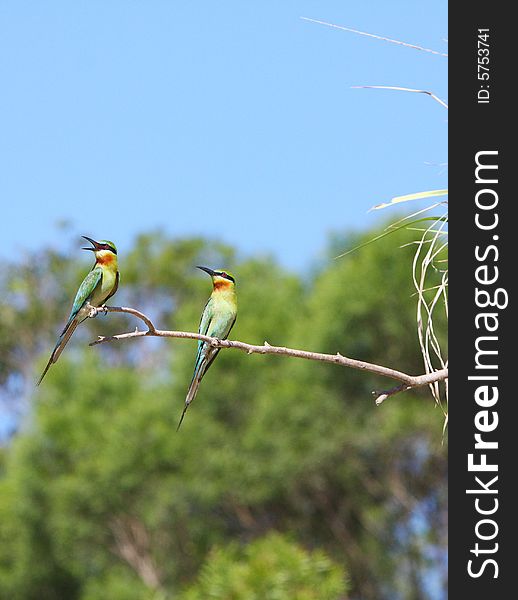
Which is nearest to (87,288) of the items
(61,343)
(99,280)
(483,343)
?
(99,280)

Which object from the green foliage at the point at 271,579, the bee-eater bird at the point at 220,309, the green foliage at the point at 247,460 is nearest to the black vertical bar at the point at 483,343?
the bee-eater bird at the point at 220,309

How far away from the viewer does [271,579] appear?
10961 mm

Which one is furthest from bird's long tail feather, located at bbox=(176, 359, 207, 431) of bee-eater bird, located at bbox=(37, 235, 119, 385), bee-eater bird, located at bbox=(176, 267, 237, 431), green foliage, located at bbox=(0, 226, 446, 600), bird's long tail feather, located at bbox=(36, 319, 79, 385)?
green foliage, located at bbox=(0, 226, 446, 600)

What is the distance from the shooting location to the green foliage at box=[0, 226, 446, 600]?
1585cm

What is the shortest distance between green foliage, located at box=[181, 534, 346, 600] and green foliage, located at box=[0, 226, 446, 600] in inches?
115

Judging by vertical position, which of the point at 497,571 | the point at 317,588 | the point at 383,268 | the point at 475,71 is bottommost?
the point at 497,571

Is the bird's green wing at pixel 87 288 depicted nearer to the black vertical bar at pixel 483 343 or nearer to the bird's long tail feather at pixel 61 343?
the bird's long tail feather at pixel 61 343

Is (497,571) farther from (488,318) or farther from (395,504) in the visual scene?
(395,504)

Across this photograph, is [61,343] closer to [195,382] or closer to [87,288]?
[195,382]

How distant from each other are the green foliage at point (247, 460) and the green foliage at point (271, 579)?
2.91 m

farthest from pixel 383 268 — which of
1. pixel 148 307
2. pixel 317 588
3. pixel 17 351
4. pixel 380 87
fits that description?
pixel 380 87

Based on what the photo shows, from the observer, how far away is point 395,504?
15.9 metres

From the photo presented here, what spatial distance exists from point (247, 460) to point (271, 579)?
204 inches

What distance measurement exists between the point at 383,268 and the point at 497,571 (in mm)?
14151
